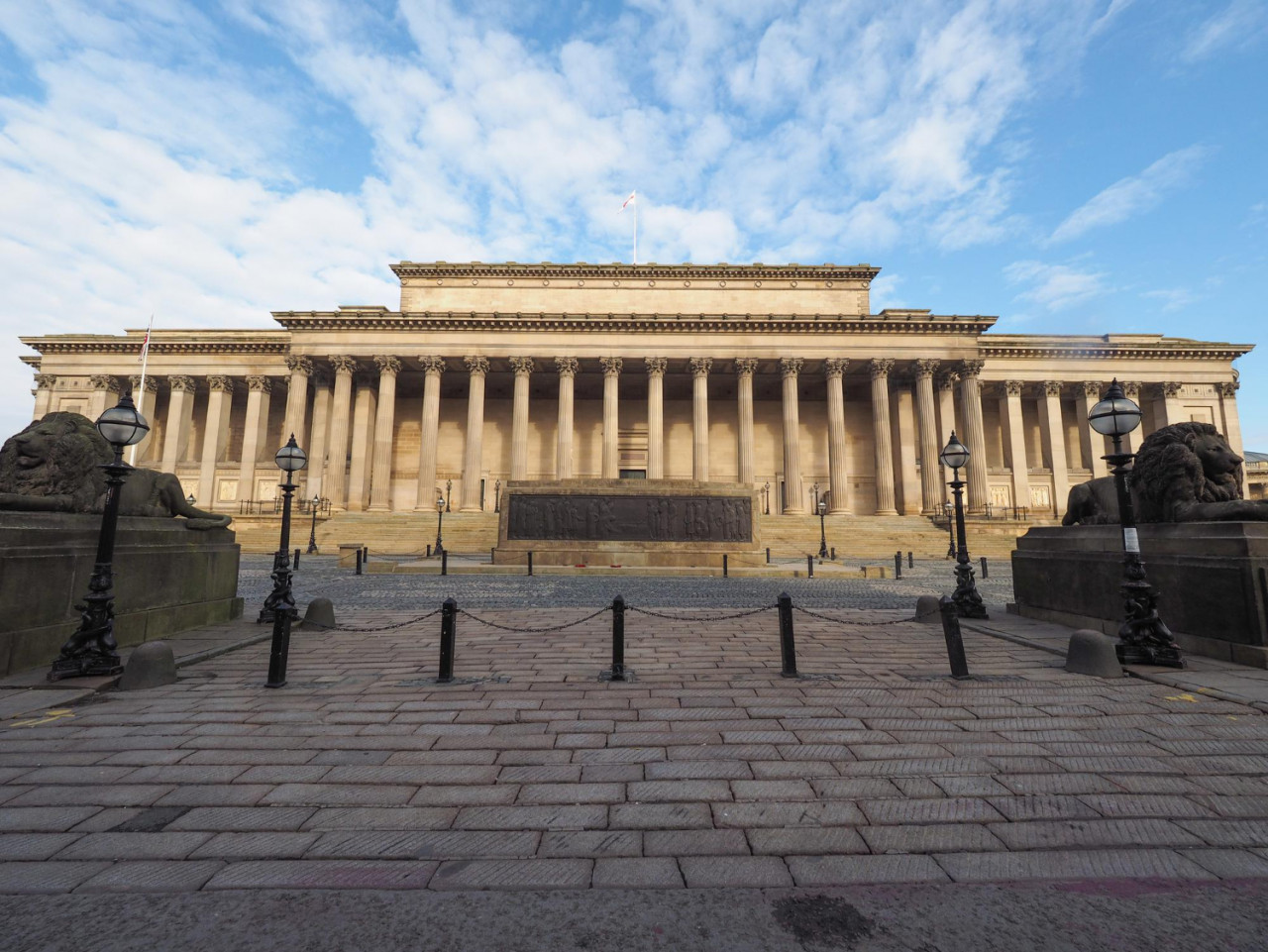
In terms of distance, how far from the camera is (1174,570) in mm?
7473

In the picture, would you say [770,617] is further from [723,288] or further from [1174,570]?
[723,288]

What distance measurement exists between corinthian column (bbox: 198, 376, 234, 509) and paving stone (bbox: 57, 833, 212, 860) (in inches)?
1764

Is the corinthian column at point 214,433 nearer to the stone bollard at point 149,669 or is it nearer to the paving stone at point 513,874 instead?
the stone bollard at point 149,669

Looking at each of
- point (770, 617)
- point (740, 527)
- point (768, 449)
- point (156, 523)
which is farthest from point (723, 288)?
point (156, 523)

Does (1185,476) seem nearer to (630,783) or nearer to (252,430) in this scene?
(630,783)

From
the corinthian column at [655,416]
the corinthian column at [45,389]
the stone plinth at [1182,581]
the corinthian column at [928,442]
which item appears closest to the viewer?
the stone plinth at [1182,581]

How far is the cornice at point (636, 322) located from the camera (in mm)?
37969

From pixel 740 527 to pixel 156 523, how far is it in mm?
16803

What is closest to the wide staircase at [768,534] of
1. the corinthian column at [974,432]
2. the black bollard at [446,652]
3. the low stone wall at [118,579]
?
the corinthian column at [974,432]

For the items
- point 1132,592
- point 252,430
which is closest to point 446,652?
point 1132,592

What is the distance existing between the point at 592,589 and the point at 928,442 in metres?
30.8

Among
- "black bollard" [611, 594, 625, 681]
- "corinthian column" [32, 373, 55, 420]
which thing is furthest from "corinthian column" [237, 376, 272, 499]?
"black bollard" [611, 594, 625, 681]

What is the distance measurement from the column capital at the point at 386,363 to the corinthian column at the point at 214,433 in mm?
13249

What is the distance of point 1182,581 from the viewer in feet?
24.1
